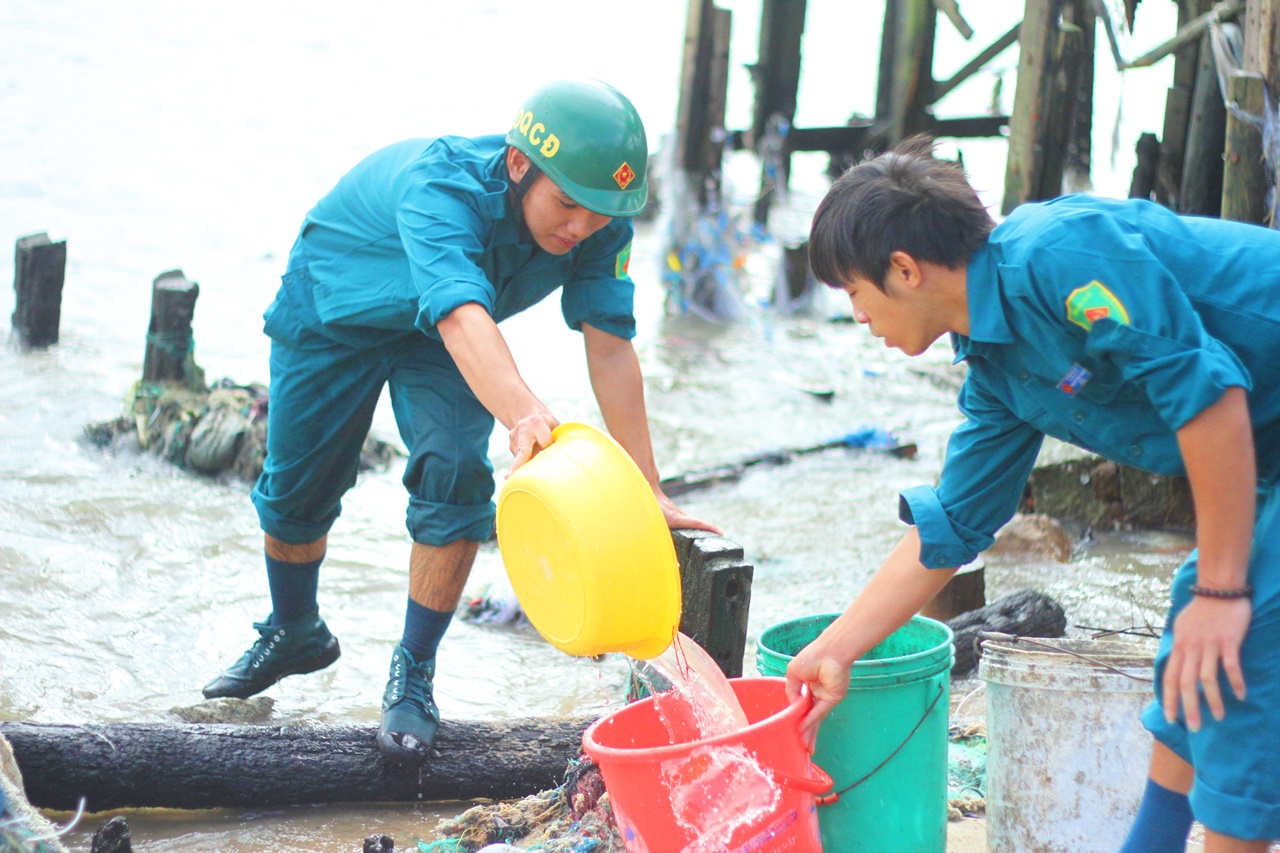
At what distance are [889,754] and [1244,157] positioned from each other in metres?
3.79

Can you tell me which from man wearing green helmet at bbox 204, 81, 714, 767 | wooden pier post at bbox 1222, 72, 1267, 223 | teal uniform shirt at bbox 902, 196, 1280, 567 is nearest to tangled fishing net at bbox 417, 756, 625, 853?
man wearing green helmet at bbox 204, 81, 714, 767

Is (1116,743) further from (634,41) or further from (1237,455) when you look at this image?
(634,41)

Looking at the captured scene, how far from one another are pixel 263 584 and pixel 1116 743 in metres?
3.58

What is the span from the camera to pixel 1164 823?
2441mm

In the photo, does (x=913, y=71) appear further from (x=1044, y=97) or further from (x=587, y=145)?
(x=587, y=145)

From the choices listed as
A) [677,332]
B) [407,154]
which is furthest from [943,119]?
[407,154]

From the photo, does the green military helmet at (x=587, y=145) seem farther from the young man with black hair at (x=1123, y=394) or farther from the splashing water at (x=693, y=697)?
the splashing water at (x=693, y=697)

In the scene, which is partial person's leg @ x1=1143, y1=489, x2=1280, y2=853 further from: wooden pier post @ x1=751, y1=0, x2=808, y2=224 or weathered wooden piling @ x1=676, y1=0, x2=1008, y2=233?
wooden pier post @ x1=751, y1=0, x2=808, y2=224

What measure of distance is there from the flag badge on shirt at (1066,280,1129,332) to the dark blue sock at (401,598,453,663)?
2.00 m

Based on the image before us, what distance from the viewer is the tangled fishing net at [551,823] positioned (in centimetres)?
286

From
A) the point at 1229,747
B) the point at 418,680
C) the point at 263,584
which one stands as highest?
the point at 1229,747

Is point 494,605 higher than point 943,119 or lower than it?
lower

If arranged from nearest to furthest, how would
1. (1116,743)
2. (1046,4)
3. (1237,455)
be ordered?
(1237,455), (1116,743), (1046,4)

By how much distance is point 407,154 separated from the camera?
3529 mm
